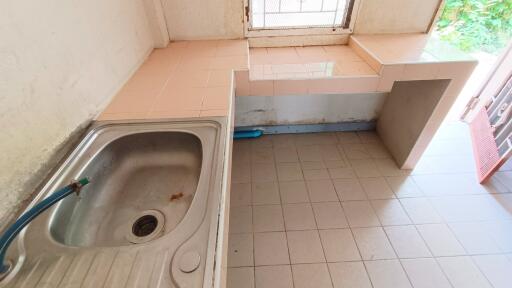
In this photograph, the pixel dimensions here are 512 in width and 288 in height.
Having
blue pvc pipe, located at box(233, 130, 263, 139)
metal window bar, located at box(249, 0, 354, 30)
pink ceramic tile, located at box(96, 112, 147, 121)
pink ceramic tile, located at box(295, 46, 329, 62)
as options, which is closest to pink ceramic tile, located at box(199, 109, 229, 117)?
pink ceramic tile, located at box(96, 112, 147, 121)

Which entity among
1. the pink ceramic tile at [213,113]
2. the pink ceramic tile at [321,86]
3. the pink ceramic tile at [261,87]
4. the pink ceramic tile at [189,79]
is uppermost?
the pink ceramic tile at [321,86]

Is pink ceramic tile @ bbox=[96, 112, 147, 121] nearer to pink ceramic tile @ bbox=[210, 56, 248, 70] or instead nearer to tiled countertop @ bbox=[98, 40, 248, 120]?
tiled countertop @ bbox=[98, 40, 248, 120]

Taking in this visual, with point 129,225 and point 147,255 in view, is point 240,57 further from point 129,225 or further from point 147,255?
point 147,255

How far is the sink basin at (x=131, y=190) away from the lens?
2.27 ft

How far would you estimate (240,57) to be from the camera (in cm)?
143

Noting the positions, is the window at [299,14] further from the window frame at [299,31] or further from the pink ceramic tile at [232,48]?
the pink ceramic tile at [232,48]

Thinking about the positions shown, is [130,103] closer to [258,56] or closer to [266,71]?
[266,71]

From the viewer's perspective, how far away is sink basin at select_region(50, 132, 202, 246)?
2.27ft

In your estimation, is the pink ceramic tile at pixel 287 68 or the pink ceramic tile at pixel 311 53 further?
the pink ceramic tile at pixel 311 53

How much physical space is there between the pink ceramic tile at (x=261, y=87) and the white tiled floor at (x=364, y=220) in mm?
736

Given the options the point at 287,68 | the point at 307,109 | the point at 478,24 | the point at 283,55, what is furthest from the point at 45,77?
the point at 478,24

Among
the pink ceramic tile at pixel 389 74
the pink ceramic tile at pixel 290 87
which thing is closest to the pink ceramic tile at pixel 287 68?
the pink ceramic tile at pixel 290 87

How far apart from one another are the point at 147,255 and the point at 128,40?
3.74 ft

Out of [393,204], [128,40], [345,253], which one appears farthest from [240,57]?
[393,204]
